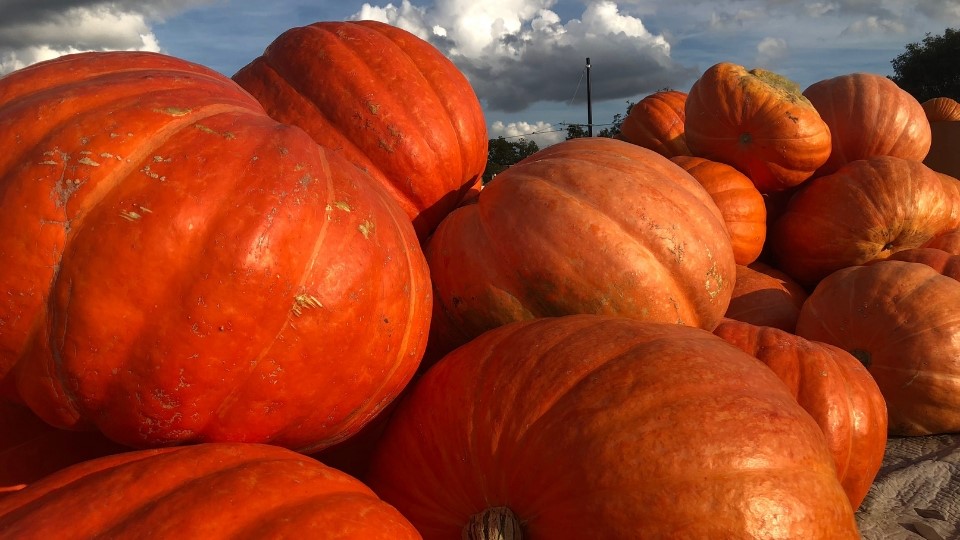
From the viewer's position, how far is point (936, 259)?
12.1 feet

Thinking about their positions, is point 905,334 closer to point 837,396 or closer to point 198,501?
point 837,396

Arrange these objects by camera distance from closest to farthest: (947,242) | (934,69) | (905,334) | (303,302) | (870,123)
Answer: (303,302) → (905,334) → (947,242) → (870,123) → (934,69)

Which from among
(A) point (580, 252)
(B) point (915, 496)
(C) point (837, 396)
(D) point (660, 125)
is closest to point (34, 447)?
(A) point (580, 252)

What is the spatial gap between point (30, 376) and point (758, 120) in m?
3.69

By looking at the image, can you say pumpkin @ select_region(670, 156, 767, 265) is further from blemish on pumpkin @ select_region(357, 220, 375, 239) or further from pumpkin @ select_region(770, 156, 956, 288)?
blemish on pumpkin @ select_region(357, 220, 375, 239)

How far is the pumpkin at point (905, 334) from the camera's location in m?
3.07

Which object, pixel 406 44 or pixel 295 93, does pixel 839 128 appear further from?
pixel 295 93

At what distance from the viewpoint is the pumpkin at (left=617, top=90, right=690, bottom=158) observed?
5.54 m

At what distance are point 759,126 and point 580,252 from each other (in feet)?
8.07

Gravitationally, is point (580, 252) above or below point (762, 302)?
above

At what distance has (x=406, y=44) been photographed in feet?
8.51

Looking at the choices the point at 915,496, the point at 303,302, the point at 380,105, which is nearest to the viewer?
the point at 303,302

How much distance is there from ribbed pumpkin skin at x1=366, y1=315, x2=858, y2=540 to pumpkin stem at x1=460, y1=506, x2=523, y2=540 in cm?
3

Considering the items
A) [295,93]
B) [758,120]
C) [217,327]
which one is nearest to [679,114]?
[758,120]
